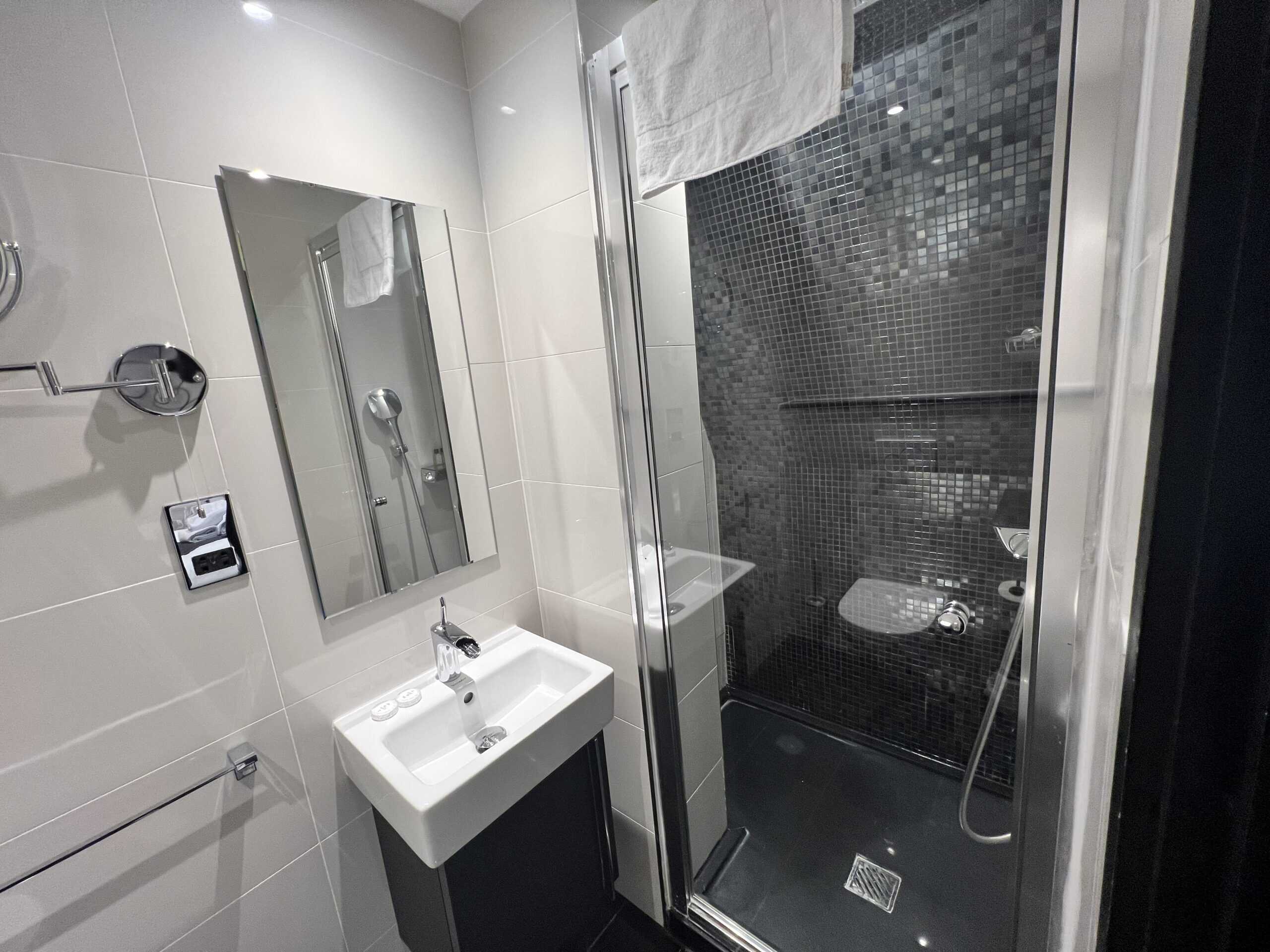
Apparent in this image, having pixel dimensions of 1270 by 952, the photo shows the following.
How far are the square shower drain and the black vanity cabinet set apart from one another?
0.67m

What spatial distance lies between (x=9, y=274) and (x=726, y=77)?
115 cm

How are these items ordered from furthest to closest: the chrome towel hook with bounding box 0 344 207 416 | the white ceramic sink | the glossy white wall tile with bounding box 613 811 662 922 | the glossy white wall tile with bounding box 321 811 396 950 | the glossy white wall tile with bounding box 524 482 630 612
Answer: the glossy white wall tile with bounding box 613 811 662 922, the glossy white wall tile with bounding box 524 482 630 612, the glossy white wall tile with bounding box 321 811 396 950, the white ceramic sink, the chrome towel hook with bounding box 0 344 207 416

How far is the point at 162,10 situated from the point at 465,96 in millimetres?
589

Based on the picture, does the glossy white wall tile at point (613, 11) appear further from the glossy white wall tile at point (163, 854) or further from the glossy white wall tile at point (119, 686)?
the glossy white wall tile at point (163, 854)

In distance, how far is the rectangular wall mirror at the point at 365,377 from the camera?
3.33 feet

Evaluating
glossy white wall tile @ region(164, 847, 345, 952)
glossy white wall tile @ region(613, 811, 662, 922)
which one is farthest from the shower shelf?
glossy white wall tile @ region(164, 847, 345, 952)

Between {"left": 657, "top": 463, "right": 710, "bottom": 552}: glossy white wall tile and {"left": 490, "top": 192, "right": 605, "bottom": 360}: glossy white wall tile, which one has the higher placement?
{"left": 490, "top": 192, "right": 605, "bottom": 360}: glossy white wall tile

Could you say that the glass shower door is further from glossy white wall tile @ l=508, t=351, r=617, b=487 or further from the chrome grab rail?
the chrome grab rail

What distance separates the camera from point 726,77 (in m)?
0.86

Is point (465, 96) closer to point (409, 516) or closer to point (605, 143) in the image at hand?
point (605, 143)

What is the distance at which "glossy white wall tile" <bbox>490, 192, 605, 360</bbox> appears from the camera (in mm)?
1145

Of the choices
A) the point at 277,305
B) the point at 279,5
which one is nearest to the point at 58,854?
the point at 277,305

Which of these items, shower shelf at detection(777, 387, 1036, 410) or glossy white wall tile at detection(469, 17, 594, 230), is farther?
shower shelf at detection(777, 387, 1036, 410)

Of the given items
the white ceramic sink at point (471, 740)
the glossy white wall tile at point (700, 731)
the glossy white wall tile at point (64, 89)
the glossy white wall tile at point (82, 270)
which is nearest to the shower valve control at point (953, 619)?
the glossy white wall tile at point (700, 731)
